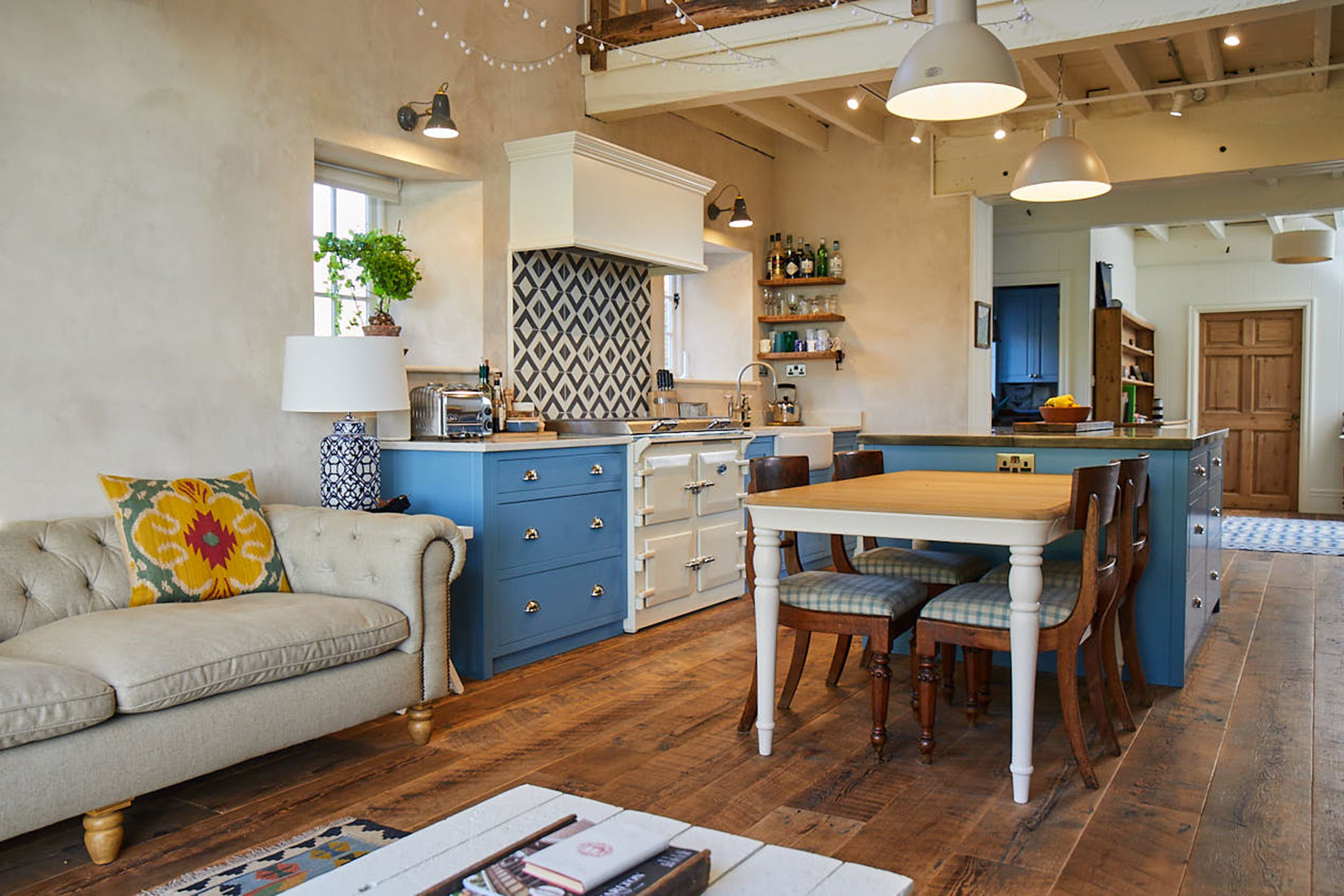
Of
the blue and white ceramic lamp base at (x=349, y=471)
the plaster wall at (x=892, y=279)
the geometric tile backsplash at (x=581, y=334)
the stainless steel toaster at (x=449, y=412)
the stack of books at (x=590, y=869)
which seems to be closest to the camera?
the stack of books at (x=590, y=869)

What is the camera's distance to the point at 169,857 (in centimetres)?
231

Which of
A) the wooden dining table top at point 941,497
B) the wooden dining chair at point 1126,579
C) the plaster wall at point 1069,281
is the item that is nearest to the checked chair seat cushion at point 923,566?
the wooden dining chair at point 1126,579

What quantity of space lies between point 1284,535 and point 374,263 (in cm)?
767

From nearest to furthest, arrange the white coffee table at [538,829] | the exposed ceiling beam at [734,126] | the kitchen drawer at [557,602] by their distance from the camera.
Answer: the white coffee table at [538,829], the kitchen drawer at [557,602], the exposed ceiling beam at [734,126]

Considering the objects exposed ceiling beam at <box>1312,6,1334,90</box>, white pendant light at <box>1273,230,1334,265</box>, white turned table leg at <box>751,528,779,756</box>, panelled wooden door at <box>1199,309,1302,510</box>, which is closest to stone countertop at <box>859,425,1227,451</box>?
white turned table leg at <box>751,528,779,756</box>

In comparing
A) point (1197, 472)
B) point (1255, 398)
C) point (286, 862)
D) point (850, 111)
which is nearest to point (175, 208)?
point (286, 862)

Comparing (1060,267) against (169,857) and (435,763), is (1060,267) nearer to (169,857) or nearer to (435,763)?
(435,763)

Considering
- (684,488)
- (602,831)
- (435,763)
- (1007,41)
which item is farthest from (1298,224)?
(602,831)

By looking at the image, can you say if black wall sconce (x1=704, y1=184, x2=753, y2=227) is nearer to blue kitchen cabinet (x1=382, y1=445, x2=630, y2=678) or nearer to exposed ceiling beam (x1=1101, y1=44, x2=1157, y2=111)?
exposed ceiling beam (x1=1101, y1=44, x2=1157, y2=111)

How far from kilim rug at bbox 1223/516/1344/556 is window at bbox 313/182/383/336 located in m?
6.49

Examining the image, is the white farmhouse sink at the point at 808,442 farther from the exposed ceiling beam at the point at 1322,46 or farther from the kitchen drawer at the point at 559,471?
the exposed ceiling beam at the point at 1322,46

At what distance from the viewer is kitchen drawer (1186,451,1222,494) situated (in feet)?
12.5

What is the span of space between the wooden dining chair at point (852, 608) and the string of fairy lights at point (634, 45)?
230 centimetres

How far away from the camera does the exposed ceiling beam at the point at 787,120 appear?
5949mm
